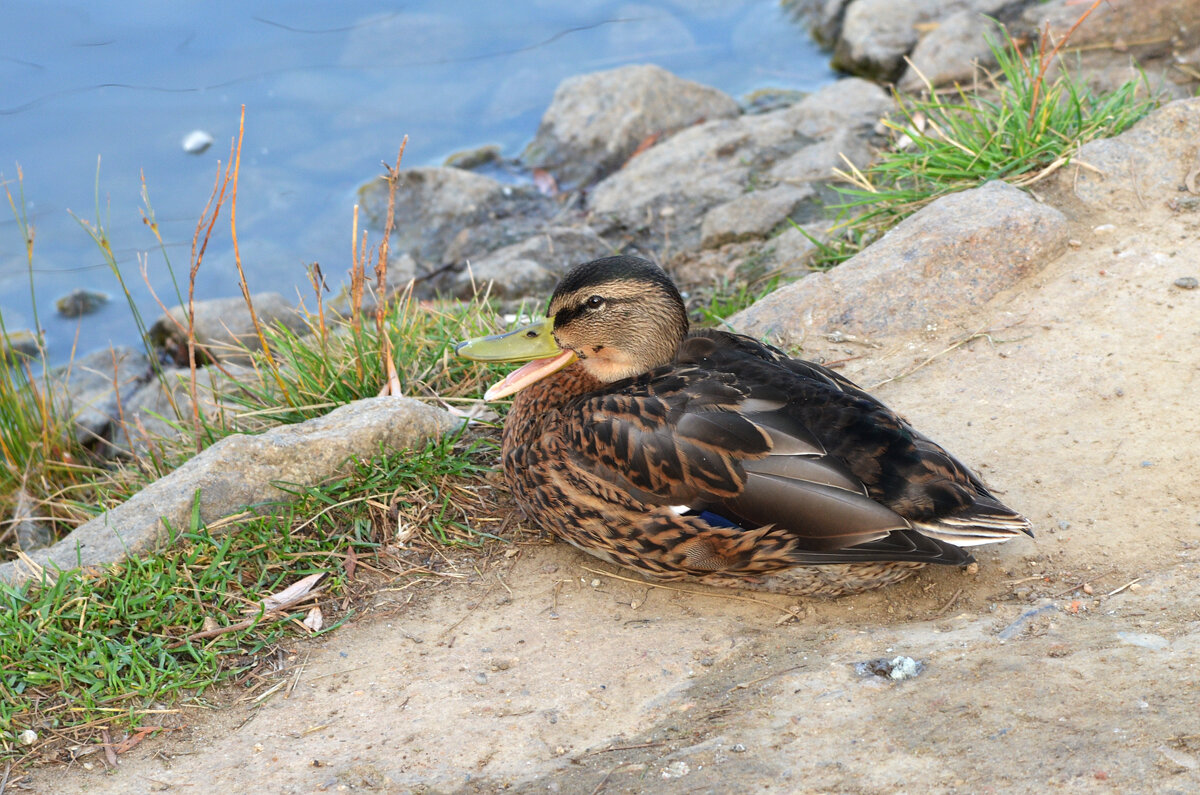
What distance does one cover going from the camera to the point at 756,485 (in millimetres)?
3254

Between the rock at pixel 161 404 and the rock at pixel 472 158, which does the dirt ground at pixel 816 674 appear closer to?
the rock at pixel 161 404

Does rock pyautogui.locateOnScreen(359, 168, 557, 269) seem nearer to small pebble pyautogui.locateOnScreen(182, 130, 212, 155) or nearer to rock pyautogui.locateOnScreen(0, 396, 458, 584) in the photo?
small pebble pyautogui.locateOnScreen(182, 130, 212, 155)

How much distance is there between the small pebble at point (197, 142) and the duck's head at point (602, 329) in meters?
5.93

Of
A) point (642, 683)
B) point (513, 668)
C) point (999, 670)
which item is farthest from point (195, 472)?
point (999, 670)

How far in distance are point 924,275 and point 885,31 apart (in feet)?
18.4

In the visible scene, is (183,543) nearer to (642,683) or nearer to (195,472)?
(195,472)

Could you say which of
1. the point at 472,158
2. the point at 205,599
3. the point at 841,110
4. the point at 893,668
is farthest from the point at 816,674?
the point at 472,158

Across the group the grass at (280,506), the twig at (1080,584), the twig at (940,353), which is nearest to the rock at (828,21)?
the grass at (280,506)

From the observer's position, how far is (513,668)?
10.8ft

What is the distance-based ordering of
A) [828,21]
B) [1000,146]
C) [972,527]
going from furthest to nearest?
[828,21] → [1000,146] → [972,527]

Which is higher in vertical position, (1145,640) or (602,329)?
(602,329)

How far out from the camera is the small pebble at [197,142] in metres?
8.86

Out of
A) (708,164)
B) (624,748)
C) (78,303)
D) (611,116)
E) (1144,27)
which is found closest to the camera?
(624,748)

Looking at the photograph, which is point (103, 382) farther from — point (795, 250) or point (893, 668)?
point (893, 668)
